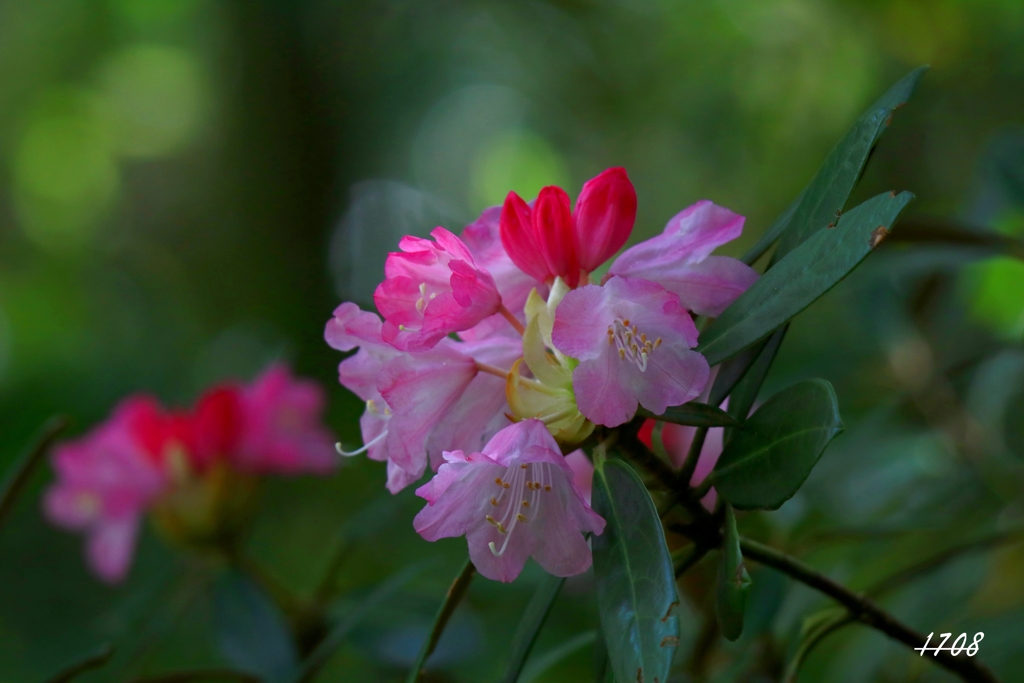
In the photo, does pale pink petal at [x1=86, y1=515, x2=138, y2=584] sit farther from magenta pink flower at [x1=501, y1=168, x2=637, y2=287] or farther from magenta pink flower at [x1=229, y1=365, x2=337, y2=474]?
magenta pink flower at [x1=501, y1=168, x2=637, y2=287]

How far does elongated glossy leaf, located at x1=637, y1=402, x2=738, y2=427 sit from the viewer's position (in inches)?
18.6

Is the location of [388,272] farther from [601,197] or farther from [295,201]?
[295,201]

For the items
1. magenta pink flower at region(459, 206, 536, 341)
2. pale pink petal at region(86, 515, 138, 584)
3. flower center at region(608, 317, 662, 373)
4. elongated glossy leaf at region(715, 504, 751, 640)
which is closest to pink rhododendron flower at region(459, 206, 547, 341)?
magenta pink flower at region(459, 206, 536, 341)

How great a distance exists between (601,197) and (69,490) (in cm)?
112

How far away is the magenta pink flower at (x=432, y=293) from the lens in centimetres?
50

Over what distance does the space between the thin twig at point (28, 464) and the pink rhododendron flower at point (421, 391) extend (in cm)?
29

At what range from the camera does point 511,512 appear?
0.52 meters

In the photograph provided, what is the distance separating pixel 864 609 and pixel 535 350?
1.00ft

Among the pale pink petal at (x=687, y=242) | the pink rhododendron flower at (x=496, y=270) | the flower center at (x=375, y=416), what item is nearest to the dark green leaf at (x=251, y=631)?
the flower center at (x=375, y=416)

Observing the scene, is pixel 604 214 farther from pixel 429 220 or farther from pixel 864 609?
pixel 429 220

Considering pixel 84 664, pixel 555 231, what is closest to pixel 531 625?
pixel 555 231

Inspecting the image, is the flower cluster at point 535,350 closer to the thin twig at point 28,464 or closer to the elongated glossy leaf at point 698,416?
the elongated glossy leaf at point 698,416

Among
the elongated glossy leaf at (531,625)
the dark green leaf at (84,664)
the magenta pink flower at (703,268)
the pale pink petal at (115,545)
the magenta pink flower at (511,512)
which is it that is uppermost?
the magenta pink flower at (703,268)

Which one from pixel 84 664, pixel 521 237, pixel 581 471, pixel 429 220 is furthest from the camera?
pixel 429 220
